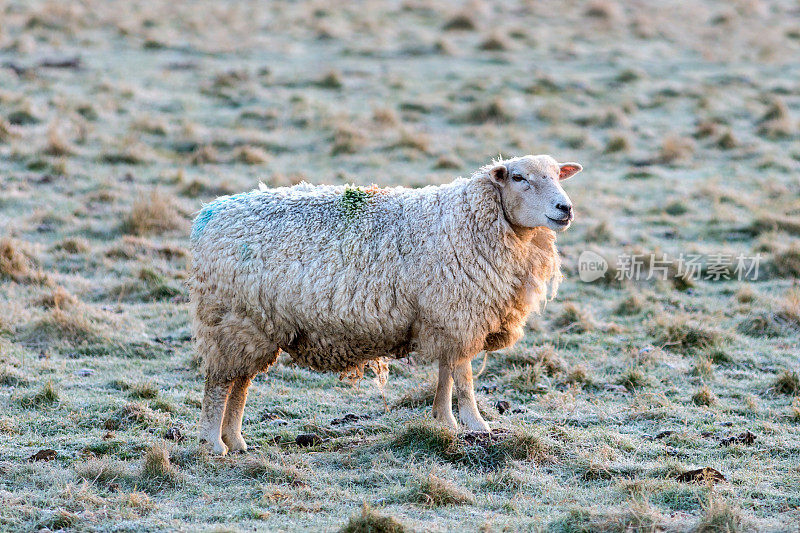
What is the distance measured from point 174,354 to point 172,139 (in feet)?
21.8

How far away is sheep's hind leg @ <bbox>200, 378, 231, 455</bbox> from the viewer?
21.0 ft

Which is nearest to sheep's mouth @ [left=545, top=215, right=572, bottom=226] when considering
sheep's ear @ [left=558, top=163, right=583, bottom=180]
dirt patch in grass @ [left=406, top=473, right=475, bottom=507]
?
sheep's ear @ [left=558, top=163, right=583, bottom=180]

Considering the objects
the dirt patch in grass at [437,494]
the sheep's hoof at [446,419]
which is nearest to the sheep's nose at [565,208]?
the sheep's hoof at [446,419]

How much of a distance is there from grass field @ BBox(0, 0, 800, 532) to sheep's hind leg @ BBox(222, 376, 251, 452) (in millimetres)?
168

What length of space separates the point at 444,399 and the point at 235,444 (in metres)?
1.50

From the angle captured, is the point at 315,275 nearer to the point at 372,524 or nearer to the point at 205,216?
the point at 205,216

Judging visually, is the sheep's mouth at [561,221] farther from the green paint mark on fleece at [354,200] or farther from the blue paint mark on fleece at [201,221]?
the blue paint mark on fleece at [201,221]

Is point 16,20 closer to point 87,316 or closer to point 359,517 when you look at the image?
point 87,316

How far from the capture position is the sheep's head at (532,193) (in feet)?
20.6

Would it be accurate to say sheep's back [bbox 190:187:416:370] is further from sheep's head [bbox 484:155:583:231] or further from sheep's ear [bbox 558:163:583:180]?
sheep's ear [bbox 558:163:583:180]

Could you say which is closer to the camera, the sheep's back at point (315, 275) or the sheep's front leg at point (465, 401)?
the sheep's back at point (315, 275)

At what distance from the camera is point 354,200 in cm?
664

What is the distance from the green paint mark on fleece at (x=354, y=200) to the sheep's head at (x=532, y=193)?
2.92ft

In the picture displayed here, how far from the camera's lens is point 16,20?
19.8 metres
